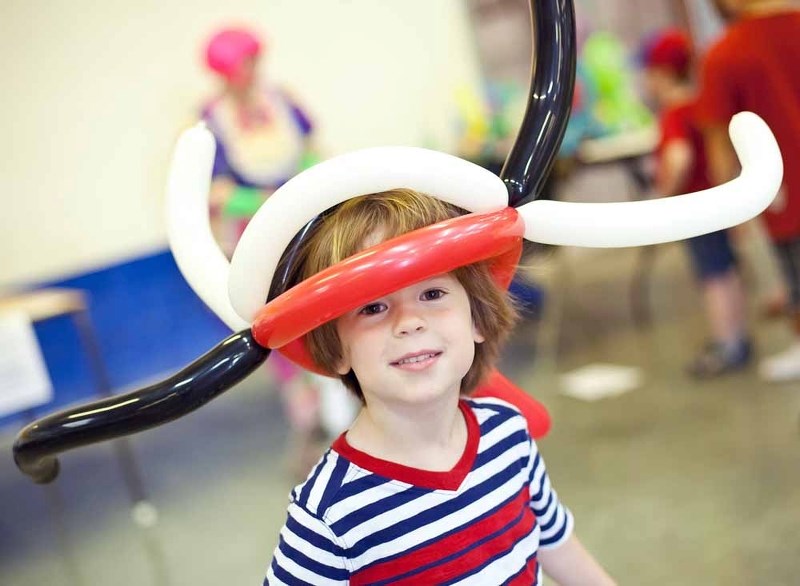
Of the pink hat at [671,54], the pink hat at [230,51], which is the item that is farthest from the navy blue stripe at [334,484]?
the pink hat at [671,54]

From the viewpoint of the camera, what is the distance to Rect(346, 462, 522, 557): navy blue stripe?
32.3 inches

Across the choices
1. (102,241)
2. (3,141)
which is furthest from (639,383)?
(3,141)

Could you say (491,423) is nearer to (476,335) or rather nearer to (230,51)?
(476,335)

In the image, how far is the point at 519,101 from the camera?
15.6 feet

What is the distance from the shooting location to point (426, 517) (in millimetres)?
837

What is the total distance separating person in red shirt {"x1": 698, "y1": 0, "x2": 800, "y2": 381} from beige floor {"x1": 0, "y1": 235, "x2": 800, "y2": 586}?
476 mm

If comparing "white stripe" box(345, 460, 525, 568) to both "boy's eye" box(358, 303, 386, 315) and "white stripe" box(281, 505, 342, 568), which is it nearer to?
"white stripe" box(281, 505, 342, 568)

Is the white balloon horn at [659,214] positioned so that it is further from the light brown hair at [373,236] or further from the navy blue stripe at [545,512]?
the navy blue stripe at [545,512]

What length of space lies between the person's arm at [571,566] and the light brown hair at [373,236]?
297 mm

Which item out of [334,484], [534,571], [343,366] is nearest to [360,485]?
[334,484]

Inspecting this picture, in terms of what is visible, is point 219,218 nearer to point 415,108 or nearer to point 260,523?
point 260,523

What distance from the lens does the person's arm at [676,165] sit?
2.91m

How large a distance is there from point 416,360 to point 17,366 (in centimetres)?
187

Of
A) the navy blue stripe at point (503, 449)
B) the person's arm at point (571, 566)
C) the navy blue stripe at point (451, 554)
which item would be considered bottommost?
the person's arm at point (571, 566)
